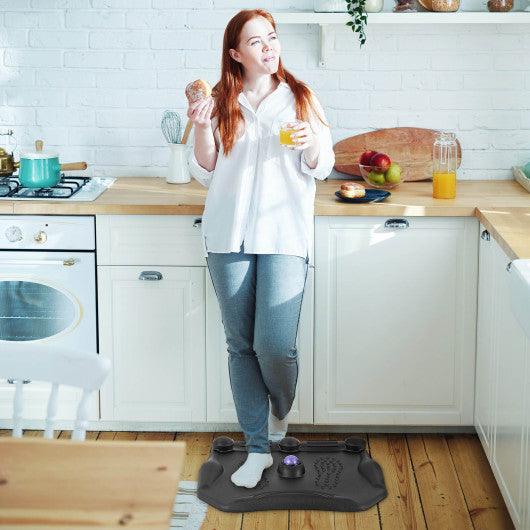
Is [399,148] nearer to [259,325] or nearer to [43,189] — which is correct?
[259,325]

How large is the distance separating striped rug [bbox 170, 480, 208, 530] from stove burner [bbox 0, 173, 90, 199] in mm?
1096

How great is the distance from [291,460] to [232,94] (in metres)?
1.23

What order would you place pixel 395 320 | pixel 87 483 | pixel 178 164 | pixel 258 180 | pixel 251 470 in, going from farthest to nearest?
pixel 178 164 → pixel 395 320 → pixel 251 470 → pixel 258 180 → pixel 87 483

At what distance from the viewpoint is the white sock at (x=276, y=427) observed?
12.1 ft

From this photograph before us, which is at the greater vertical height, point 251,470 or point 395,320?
point 395,320

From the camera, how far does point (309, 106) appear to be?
3305 mm

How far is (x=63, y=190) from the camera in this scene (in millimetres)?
3881

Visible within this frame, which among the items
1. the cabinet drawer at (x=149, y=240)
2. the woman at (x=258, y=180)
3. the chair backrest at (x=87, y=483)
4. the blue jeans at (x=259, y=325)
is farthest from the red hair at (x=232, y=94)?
the chair backrest at (x=87, y=483)

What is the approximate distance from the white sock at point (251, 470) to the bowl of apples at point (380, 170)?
1085 mm

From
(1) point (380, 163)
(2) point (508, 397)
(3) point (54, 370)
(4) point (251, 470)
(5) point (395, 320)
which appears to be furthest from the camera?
(1) point (380, 163)

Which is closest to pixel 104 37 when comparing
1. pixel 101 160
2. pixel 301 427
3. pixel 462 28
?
pixel 101 160

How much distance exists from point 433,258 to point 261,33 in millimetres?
1023

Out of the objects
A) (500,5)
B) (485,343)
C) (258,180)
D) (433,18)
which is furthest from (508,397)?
(500,5)

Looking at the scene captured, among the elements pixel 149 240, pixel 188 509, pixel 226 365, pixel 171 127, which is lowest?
pixel 188 509
